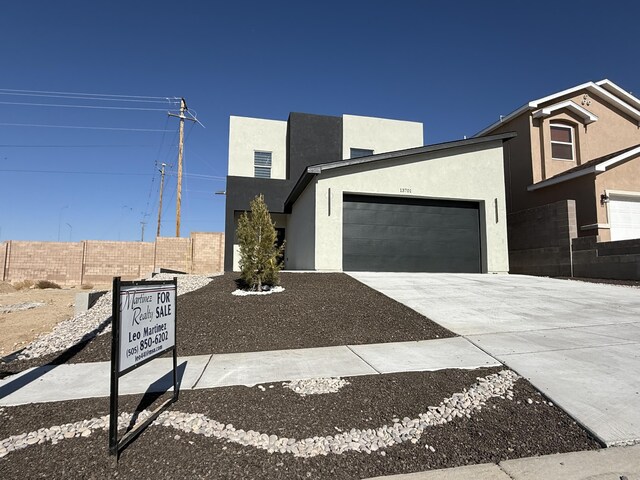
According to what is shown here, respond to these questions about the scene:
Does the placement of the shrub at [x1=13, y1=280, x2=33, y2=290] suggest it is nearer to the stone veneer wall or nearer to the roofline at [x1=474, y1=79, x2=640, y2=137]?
the stone veneer wall

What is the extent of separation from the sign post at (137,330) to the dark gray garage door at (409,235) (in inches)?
415

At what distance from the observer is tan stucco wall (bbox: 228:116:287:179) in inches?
868

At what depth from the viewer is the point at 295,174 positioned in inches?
845

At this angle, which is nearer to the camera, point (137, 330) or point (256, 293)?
point (137, 330)

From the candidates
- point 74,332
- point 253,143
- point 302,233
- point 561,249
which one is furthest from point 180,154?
point 561,249

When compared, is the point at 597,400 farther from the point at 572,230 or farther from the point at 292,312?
the point at 572,230

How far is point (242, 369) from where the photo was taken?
5043 millimetres

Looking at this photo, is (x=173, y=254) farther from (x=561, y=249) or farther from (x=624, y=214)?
(x=624, y=214)

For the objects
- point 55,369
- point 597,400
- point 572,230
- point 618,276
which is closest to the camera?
point 597,400

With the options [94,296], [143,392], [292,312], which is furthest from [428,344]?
[94,296]

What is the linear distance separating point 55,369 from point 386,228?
11.7m

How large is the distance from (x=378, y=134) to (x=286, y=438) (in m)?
21.9

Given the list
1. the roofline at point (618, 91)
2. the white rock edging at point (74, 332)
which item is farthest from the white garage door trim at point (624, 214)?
the white rock edging at point (74, 332)

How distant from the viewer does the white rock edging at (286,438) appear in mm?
3199
